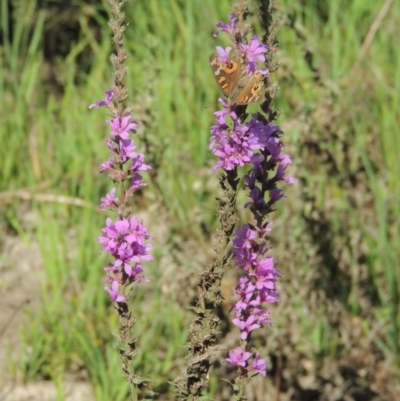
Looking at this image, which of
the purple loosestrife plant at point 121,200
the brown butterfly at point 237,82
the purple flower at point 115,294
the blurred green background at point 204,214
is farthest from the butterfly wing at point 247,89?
the blurred green background at point 204,214

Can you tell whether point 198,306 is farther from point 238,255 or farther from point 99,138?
point 99,138

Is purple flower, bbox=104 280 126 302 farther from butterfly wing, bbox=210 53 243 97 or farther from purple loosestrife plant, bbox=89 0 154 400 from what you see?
butterfly wing, bbox=210 53 243 97

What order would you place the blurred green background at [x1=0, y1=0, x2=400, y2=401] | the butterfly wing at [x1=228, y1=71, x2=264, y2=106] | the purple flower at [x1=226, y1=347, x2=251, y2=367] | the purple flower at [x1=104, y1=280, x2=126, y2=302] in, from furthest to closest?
1. the blurred green background at [x1=0, y1=0, x2=400, y2=401]
2. the purple flower at [x1=226, y1=347, x2=251, y2=367]
3. the purple flower at [x1=104, y1=280, x2=126, y2=302]
4. the butterfly wing at [x1=228, y1=71, x2=264, y2=106]

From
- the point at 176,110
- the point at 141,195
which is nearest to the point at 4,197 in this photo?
the point at 141,195

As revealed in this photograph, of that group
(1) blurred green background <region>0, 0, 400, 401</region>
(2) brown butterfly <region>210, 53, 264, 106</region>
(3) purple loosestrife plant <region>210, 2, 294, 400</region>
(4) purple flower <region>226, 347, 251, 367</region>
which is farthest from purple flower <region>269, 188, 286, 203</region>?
(1) blurred green background <region>0, 0, 400, 401</region>

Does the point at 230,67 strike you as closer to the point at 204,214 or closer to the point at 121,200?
the point at 121,200

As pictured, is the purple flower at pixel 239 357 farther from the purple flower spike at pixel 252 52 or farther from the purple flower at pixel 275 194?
the purple flower spike at pixel 252 52
